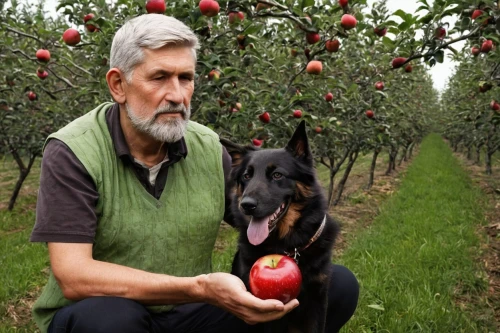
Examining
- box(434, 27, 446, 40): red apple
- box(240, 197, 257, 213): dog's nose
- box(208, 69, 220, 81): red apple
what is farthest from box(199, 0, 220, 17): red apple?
box(434, 27, 446, 40): red apple

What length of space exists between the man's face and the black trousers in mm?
772

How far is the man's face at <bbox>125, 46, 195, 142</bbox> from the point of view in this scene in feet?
6.82

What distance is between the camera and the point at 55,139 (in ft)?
6.60

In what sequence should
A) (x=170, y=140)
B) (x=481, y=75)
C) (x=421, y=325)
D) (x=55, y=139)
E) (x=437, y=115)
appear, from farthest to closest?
(x=437, y=115)
(x=481, y=75)
(x=421, y=325)
(x=170, y=140)
(x=55, y=139)

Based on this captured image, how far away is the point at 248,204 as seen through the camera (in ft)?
7.46

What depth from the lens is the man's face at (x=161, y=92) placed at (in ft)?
6.82

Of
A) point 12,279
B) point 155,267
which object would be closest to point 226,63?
point 155,267

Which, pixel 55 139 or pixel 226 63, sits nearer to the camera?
pixel 55 139

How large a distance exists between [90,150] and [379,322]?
2235 millimetres

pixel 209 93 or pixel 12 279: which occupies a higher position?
pixel 209 93

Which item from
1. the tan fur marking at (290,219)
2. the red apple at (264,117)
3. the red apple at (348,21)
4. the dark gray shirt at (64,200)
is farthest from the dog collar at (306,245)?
the red apple at (264,117)

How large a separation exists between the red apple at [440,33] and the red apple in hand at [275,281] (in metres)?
2.08

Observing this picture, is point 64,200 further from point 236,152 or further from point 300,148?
point 300,148

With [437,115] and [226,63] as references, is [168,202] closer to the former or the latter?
[226,63]
